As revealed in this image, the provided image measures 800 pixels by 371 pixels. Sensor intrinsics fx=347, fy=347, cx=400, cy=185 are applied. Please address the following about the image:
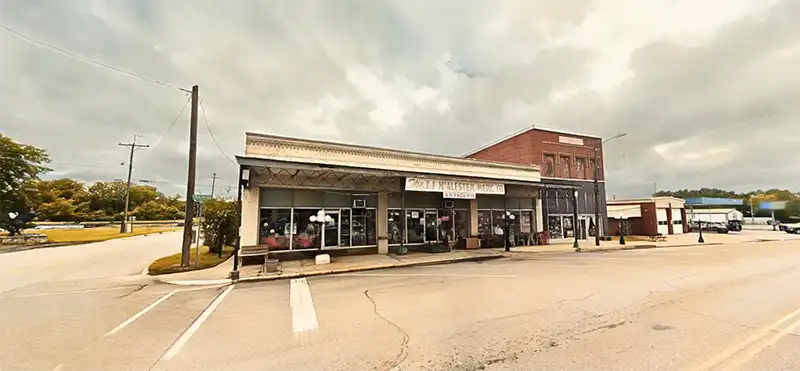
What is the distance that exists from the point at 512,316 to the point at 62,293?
42.3 feet

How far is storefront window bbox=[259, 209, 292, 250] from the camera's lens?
1614cm

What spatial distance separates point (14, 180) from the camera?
29875 mm

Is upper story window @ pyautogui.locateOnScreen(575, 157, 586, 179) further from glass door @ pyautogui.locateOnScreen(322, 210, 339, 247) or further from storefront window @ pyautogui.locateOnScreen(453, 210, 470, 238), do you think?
glass door @ pyautogui.locateOnScreen(322, 210, 339, 247)

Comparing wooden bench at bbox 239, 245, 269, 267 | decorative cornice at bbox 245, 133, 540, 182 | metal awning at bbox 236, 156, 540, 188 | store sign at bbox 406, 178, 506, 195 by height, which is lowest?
wooden bench at bbox 239, 245, 269, 267

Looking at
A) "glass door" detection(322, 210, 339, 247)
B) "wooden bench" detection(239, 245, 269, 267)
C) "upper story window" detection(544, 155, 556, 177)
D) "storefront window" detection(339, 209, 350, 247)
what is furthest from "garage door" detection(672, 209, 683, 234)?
"wooden bench" detection(239, 245, 269, 267)

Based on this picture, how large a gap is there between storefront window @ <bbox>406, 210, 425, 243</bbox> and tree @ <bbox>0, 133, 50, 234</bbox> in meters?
32.8

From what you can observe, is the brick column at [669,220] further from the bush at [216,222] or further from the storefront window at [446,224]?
the bush at [216,222]

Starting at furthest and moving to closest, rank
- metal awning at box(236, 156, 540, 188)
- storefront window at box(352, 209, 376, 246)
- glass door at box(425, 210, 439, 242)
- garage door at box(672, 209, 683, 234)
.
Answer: garage door at box(672, 209, 683, 234), glass door at box(425, 210, 439, 242), storefront window at box(352, 209, 376, 246), metal awning at box(236, 156, 540, 188)

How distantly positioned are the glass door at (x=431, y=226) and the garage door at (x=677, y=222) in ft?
117

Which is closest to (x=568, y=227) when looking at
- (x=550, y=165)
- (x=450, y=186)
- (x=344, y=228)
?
(x=550, y=165)

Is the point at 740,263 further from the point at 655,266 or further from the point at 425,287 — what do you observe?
the point at 425,287

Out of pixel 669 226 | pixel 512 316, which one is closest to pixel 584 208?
pixel 669 226

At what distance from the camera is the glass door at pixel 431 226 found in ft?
66.7

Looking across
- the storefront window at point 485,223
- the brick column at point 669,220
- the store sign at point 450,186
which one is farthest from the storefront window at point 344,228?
the brick column at point 669,220
